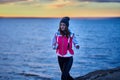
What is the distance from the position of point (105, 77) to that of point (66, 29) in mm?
2392

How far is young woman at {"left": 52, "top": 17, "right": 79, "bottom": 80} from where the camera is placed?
12.5 m

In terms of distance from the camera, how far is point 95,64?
4388 centimetres

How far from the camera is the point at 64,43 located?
12.7 meters

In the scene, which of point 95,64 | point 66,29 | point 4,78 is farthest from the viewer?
point 95,64

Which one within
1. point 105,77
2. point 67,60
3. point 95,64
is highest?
point 67,60

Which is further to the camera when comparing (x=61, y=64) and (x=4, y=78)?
(x=4, y=78)

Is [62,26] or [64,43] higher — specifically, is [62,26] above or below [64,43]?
above

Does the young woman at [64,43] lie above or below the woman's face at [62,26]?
below

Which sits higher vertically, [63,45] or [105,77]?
[63,45]

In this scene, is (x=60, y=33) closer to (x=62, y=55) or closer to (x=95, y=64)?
(x=62, y=55)

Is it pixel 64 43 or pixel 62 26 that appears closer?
pixel 62 26

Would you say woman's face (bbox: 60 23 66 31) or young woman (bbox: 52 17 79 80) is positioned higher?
woman's face (bbox: 60 23 66 31)

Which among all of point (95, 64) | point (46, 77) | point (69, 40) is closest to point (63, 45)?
point (69, 40)

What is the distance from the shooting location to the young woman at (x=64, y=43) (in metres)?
12.5
